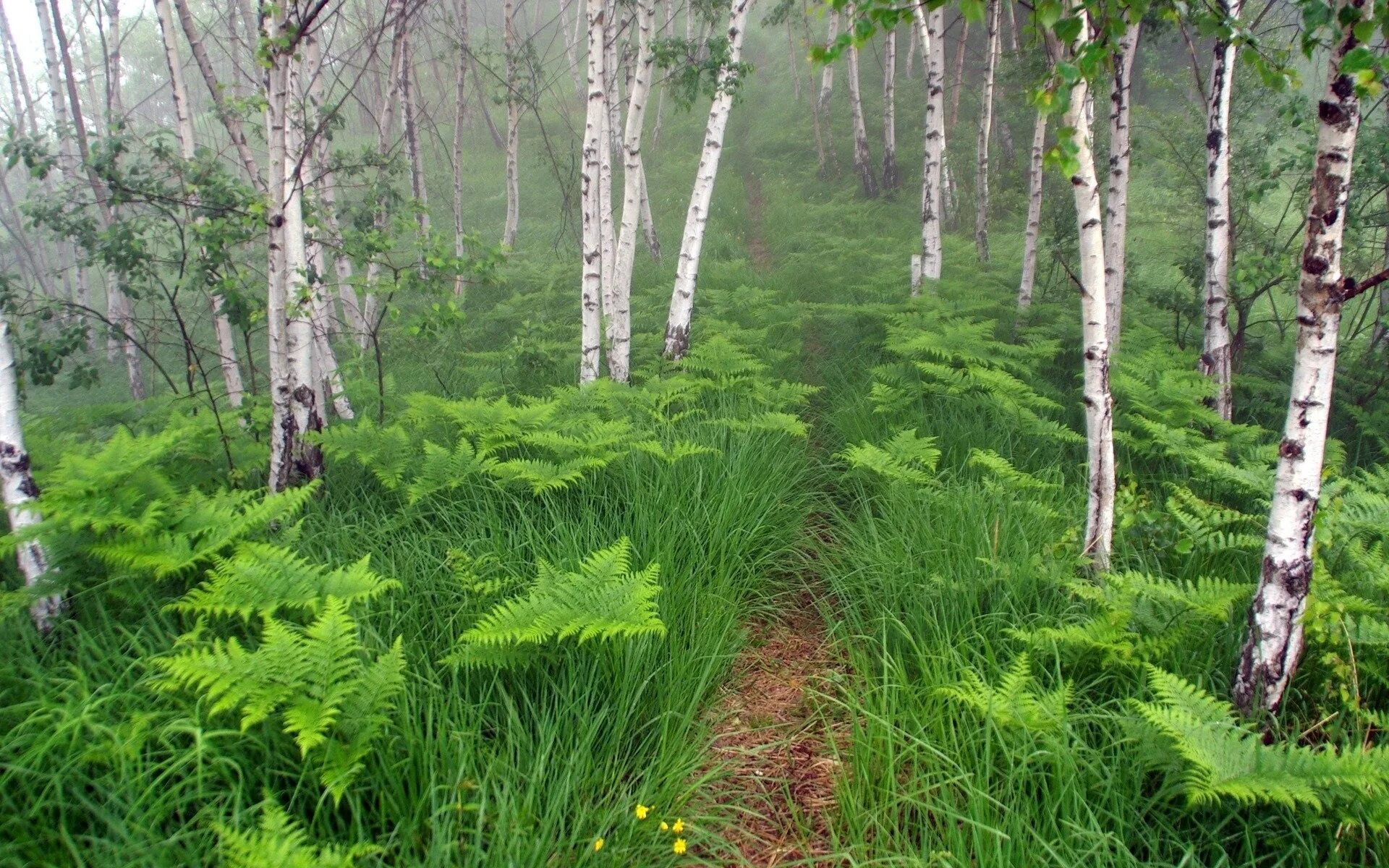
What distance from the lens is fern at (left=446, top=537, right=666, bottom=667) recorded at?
9.62 ft

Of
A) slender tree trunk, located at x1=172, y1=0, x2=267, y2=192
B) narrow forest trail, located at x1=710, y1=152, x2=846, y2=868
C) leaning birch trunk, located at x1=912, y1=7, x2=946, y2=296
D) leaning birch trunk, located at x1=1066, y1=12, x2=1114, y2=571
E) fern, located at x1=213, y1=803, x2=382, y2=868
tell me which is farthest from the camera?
leaning birch trunk, located at x1=912, y1=7, x2=946, y2=296

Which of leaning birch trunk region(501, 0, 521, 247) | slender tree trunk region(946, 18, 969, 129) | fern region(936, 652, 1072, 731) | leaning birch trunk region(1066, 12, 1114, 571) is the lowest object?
fern region(936, 652, 1072, 731)

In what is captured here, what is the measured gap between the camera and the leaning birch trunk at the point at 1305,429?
106 inches

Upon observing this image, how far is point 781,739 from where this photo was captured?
11.2 feet

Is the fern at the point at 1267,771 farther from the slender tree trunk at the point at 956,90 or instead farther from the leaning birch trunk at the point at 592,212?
the slender tree trunk at the point at 956,90

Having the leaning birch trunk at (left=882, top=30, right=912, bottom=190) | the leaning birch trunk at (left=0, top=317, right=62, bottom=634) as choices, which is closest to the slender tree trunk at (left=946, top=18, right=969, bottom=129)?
the leaning birch trunk at (left=882, top=30, right=912, bottom=190)

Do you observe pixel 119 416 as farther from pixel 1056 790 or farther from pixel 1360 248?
pixel 1360 248

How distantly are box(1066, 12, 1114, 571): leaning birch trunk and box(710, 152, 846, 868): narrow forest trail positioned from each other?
1557mm

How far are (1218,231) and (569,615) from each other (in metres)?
5.80

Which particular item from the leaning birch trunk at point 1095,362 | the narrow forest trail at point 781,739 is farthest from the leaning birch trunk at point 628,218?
the leaning birch trunk at point 1095,362

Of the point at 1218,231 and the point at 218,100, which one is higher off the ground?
the point at 218,100

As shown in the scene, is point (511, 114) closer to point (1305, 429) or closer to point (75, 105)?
point (75, 105)

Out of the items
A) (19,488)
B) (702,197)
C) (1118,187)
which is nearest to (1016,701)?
(19,488)

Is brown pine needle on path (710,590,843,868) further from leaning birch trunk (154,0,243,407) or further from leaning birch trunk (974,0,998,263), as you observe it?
leaning birch trunk (974,0,998,263)
